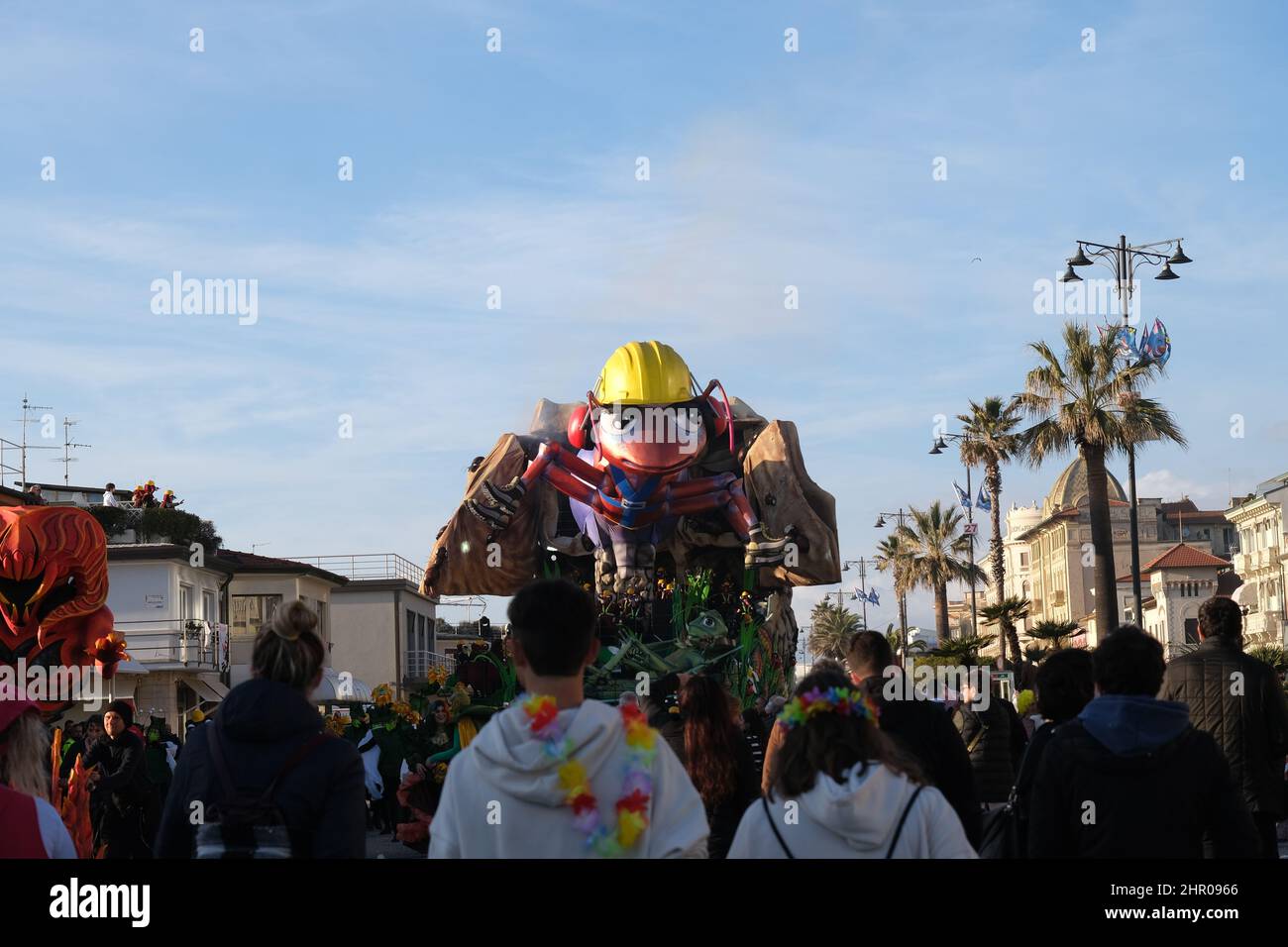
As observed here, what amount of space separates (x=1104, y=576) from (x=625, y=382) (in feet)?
49.0

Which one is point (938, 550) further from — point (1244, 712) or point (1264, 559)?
point (1244, 712)

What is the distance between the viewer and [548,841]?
406 centimetres

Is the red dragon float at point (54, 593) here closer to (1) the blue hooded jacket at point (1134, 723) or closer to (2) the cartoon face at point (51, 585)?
(2) the cartoon face at point (51, 585)

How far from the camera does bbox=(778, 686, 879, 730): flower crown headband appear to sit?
170 inches

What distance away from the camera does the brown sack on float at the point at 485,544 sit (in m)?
19.8

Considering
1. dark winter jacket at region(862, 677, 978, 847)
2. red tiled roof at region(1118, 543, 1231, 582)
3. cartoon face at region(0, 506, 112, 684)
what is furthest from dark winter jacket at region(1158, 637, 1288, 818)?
red tiled roof at region(1118, 543, 1231, 582)

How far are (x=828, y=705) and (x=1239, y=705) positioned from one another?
3.63 metres

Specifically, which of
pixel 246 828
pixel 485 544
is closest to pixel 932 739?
pixel 246 828
